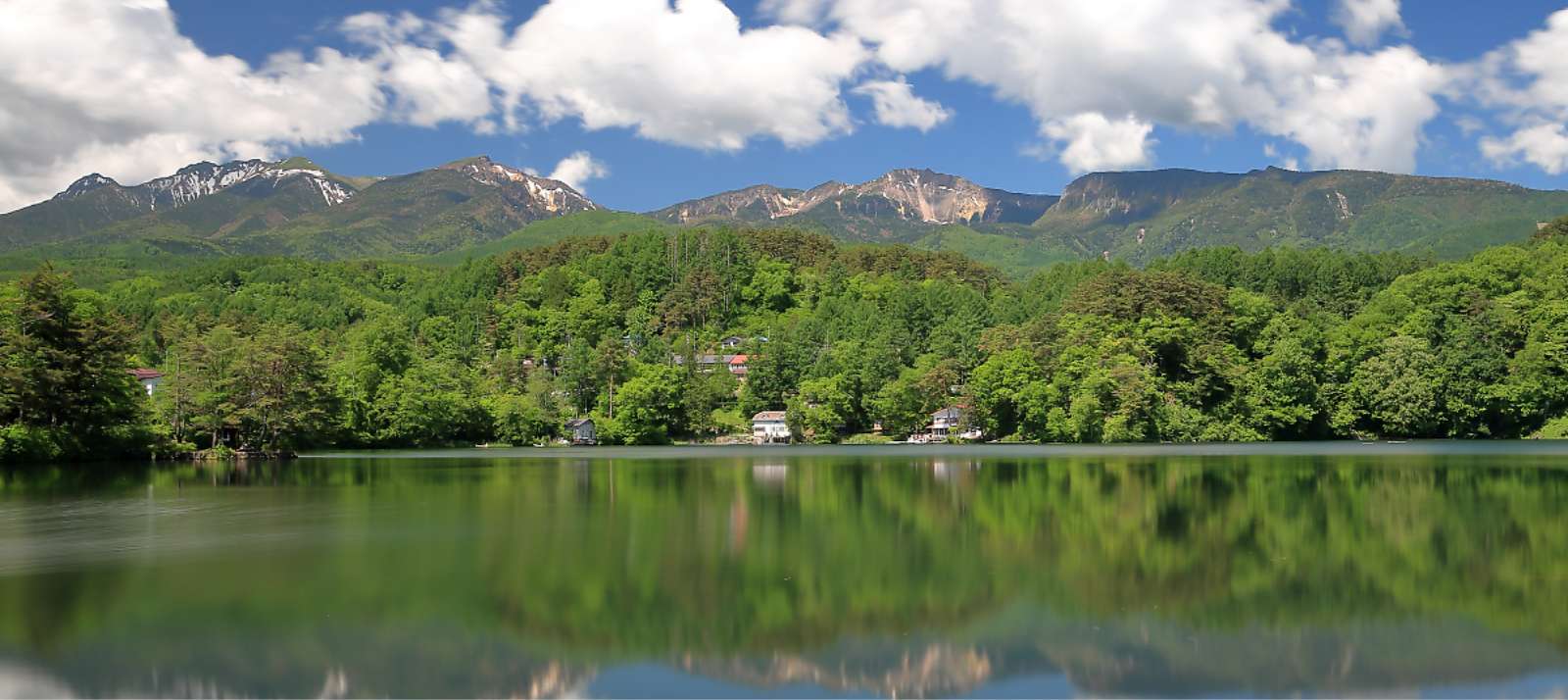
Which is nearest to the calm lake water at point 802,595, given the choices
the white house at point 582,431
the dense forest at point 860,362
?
the dense forest at point 860,362

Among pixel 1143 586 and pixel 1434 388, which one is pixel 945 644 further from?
pixel 1434 388

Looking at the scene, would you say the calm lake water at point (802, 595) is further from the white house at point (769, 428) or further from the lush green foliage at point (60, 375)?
the white house at point (769, 428)

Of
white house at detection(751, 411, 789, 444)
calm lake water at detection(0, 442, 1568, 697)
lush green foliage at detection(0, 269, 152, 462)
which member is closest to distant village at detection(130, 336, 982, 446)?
white house at detection(751, 411, 789, 444)

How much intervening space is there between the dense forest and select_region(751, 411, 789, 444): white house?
7.21 feet

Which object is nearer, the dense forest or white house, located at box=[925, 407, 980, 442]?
the dense forest

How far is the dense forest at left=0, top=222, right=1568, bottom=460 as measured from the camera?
213 feet

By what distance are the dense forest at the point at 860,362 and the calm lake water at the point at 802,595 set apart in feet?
124

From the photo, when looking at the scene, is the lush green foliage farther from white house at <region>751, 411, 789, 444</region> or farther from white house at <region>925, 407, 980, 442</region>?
white house at <region>925, 407, 980, 442</region>

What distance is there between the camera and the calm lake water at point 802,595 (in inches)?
431

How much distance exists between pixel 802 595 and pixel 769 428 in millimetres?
81403

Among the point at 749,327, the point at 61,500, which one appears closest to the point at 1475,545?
the point at 61,500

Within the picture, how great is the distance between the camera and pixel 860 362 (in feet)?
316

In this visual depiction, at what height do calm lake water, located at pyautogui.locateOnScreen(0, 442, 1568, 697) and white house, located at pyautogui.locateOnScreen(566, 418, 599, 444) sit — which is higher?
white house, located at pyautogui.locateOnScreen(566, 418, 599, 444)

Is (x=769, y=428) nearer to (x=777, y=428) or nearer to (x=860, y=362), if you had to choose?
(x=777, y=428)
